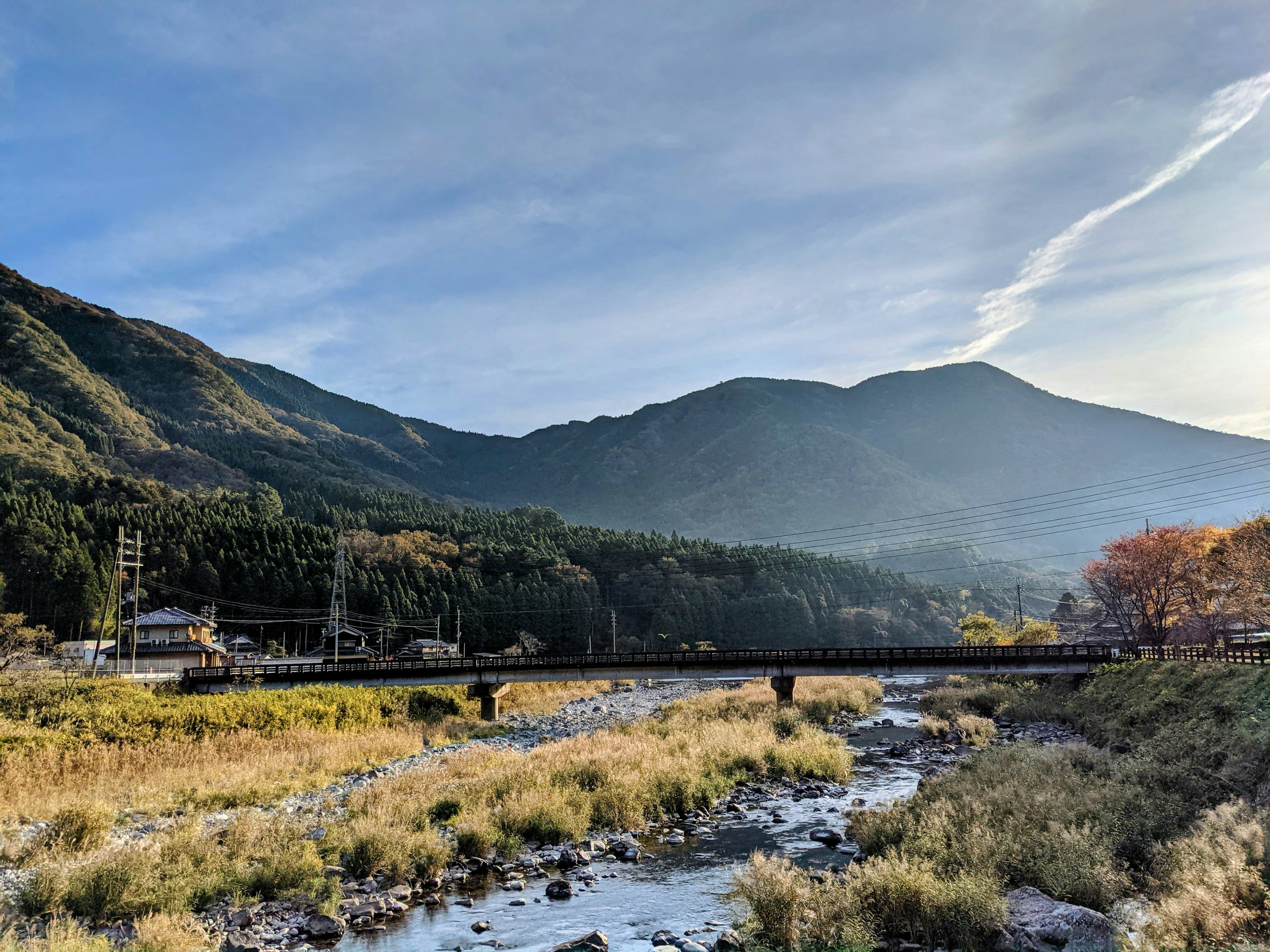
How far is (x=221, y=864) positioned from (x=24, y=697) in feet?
87.4

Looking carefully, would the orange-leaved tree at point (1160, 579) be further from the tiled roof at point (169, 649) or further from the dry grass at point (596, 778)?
the tiled roof at point (169, 649)

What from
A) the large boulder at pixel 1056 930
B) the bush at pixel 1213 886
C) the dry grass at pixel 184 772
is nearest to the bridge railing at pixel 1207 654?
the bush at pixel 1213 886

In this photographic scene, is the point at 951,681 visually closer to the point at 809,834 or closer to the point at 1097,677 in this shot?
the point at 1097,677

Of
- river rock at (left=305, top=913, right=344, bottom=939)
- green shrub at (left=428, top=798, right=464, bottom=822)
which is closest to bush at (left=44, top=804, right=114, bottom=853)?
river rock at (left=305, top=913, right=344, bottom=939)

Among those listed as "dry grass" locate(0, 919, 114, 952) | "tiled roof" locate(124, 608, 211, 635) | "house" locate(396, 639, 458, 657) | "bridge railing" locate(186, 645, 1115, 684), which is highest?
"tiled roof" locate(124, 608, 211, 635)

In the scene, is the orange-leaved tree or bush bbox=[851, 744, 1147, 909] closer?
bush bbox=[851, 744, 1147, 909]

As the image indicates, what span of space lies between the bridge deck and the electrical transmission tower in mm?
12478

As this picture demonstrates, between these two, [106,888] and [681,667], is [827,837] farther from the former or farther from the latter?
[681,667]

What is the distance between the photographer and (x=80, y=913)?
49.5 feet

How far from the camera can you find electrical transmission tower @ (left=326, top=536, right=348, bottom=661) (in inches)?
3004

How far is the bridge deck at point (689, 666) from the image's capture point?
5397 cm

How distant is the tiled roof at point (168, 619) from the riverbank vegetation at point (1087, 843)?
257ft

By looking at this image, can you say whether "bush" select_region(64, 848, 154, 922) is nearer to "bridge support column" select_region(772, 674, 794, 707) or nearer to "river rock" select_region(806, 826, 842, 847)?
"river rock" select_region(806, 826, 842, 847)

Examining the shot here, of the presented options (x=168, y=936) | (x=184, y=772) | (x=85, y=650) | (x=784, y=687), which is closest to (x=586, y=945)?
(x=168, y=936)
